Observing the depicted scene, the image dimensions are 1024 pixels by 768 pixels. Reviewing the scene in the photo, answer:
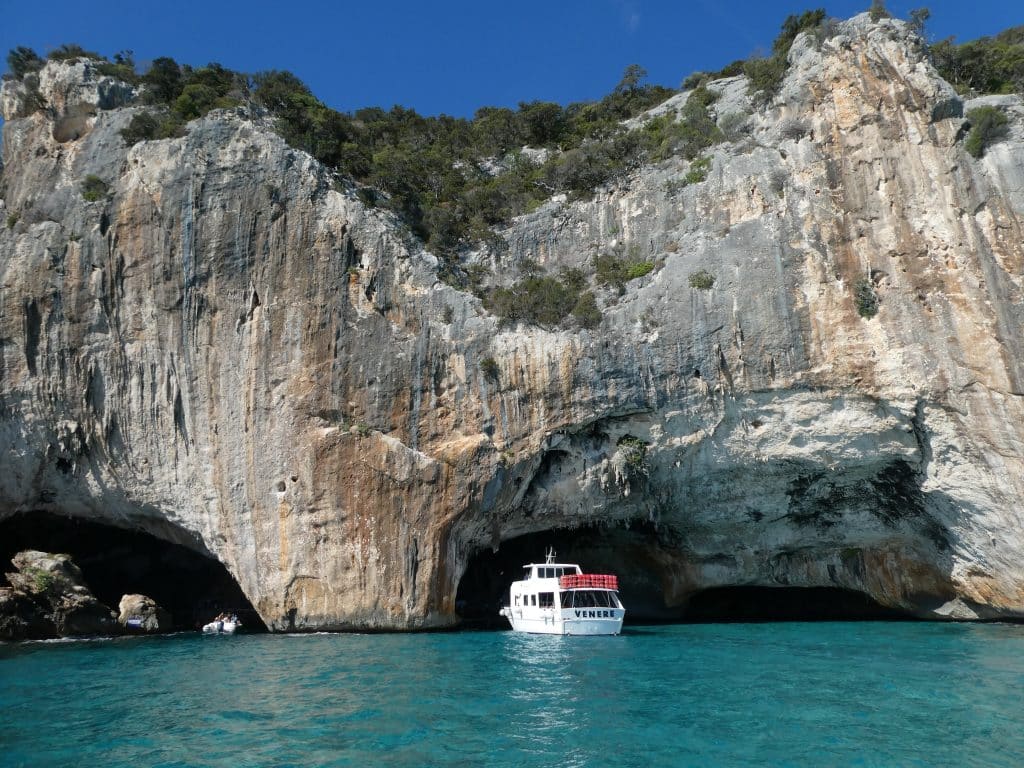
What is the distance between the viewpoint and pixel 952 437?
22.0m

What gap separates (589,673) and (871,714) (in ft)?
19.6

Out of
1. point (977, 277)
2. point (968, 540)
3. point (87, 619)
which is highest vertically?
point (977, 277)

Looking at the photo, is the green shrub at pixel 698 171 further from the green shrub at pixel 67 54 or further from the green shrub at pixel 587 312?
the green shrub at pixel 67 54

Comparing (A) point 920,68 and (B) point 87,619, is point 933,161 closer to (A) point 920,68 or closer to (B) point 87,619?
(A) point 920,68

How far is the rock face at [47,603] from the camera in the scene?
2424 cm

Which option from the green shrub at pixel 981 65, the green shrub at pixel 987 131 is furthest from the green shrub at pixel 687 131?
the green shrub at pixel 981 65

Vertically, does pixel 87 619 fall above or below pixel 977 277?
below

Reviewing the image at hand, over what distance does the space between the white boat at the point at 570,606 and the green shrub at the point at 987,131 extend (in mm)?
17689

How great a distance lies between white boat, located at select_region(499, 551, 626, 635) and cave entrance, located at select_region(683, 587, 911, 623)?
8322 mm

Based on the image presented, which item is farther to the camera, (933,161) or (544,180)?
(544,180)

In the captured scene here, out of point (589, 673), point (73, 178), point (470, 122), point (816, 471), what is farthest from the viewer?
point (470, 122)

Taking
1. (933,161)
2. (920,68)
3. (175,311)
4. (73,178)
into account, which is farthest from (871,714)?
(73,178)

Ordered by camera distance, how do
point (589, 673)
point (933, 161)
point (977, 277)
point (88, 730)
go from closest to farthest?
point (88, 730) < point (589, 673) < point (977, 277) < point (933, 161)

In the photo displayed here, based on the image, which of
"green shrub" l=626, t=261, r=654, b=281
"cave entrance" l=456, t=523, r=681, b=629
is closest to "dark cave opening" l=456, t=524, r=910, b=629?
"cave entrance" l=456, t=523, r=681, b=629
